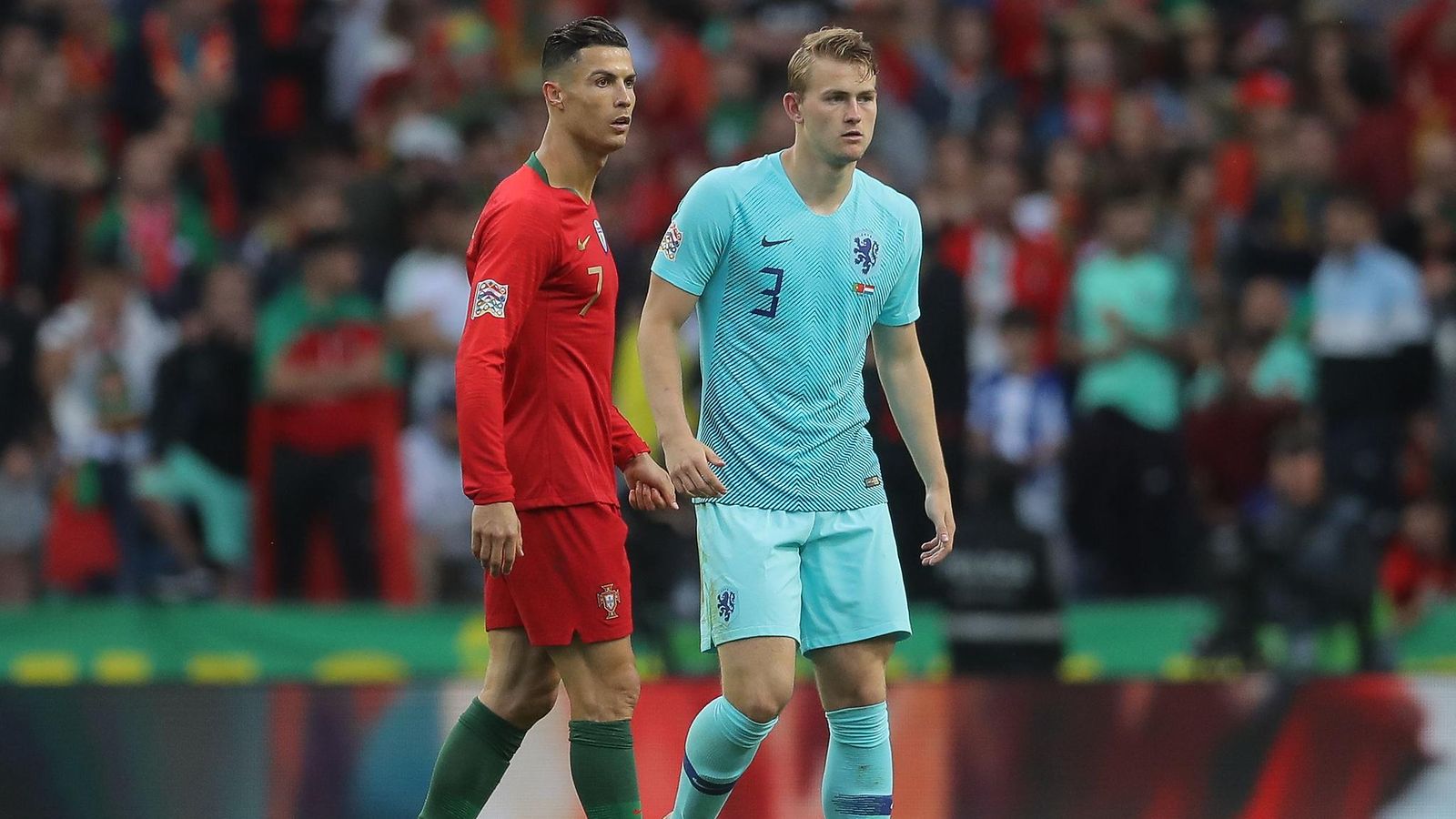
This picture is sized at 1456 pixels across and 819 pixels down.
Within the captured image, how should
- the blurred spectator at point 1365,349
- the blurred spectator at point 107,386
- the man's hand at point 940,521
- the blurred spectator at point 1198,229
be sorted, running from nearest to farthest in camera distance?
the man's hand at point 940,521, the blurred spectator at point 107,386, the blurred spectator at point 1365,349, the blurred spectator at point 1198,229

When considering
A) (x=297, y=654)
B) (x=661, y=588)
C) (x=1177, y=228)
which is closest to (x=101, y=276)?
(x=297, y=654)

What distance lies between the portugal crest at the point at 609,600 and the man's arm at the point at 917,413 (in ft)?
3.24

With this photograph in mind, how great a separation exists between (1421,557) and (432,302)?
210 inches

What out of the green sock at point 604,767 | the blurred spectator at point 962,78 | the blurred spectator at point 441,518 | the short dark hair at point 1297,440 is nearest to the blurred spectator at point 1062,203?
the blurred spectator at point 962,78

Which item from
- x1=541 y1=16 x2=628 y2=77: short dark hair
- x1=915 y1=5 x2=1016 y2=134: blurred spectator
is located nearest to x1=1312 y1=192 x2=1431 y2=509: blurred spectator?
x1=915 y1=5 x2=1016 y2=134: blurred spectator

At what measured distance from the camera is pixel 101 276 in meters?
10.9

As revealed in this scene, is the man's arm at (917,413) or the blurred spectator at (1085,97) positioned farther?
the blurred spectator at (1085,97)

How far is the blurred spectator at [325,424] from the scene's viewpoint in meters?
10.3

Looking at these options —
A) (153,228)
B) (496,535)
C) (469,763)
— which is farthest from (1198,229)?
(496,535)

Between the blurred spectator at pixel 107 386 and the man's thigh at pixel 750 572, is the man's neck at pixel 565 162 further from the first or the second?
the blurred spectator at pixel 107 386

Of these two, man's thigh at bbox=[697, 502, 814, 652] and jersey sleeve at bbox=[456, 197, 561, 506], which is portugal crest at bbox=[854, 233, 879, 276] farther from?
jersey sleeve at bbox=[456, 197, 561, 506]

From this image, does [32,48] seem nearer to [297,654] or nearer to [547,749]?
[297,654]

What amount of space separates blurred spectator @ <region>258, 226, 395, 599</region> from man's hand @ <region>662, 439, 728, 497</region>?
5.04 metres

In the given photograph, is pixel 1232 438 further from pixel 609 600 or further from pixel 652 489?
pixel 609 600
